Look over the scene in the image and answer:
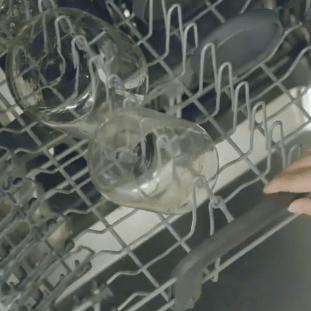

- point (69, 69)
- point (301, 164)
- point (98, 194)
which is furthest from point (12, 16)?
point (301, 164)

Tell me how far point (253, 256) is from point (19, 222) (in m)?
0.34

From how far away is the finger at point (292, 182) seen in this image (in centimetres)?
57

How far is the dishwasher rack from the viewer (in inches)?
23.4

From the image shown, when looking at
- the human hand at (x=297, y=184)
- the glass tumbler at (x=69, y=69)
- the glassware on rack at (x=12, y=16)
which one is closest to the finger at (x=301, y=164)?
the human hand at (x=297, y=184)

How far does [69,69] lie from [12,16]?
5.5 inches

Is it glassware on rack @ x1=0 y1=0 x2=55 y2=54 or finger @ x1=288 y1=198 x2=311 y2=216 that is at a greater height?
glassware on rack @ x1=0 y1=0 x2=55 y2=54

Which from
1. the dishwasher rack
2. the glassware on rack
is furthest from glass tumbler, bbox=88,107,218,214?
the glassware on rack

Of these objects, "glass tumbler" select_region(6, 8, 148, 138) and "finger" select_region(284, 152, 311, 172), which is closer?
"finger" select_region(284, 152, 311, 172)

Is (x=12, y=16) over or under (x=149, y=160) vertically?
over

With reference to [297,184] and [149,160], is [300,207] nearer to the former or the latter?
[297,184]

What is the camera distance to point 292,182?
570 millimetres

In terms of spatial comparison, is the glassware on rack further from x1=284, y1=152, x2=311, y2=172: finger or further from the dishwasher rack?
x1=284, y1=152, x2=311, y2=172: finger

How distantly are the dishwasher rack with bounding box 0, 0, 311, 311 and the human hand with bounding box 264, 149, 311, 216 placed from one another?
0.02 m

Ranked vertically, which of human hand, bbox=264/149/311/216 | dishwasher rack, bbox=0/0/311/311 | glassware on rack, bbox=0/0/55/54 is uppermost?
glassware on rack, bbox=0/0/55/54
